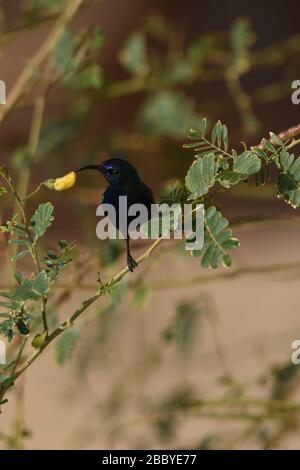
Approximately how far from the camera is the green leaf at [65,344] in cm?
166

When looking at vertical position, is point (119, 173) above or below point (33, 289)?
above

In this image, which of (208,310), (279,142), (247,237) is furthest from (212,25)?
(279,142)

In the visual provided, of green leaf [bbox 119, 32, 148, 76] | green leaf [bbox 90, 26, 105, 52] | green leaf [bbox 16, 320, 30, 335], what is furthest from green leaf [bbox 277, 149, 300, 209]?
green leaf [bbox 119, 32, 148, 76]

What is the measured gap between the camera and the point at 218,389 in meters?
3.15

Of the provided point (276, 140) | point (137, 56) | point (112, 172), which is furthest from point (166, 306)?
point (276, 140)

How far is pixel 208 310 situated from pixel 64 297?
48 cm

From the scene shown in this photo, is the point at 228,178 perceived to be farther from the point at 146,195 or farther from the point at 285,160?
the point at 146,195

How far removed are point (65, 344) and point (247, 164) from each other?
79 centimetres

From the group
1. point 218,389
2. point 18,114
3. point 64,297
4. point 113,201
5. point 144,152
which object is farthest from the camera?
point 18,114

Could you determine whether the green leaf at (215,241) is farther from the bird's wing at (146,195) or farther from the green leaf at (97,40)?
the green leaf at (97,40)

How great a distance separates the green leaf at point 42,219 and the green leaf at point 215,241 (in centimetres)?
16

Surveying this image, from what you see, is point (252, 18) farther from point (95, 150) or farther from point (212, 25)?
point (95, 150)

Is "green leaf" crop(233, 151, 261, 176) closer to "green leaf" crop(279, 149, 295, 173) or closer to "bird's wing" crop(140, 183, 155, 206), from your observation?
"green leaf" crop(279, 149, 295, 173)

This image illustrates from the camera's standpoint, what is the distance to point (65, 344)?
1.69 m
